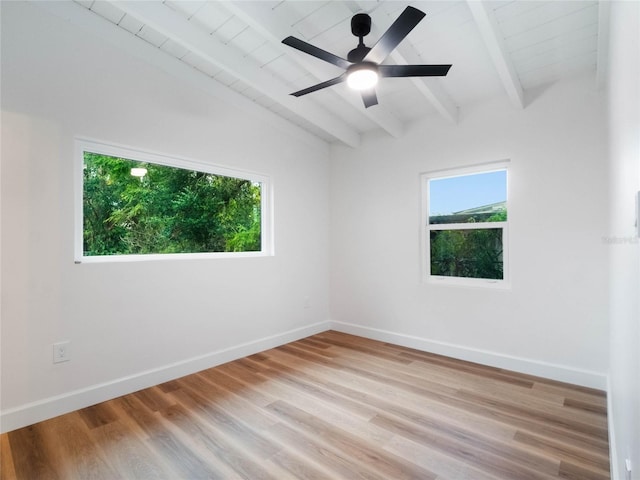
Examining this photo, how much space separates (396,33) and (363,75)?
40 centimetres

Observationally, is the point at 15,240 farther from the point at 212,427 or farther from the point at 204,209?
the point at 212,427

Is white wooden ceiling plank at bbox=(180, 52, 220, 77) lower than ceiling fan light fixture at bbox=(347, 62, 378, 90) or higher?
higher

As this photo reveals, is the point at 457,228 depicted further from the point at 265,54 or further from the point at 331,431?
the point at 265,54

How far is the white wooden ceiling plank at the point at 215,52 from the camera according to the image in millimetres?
2418

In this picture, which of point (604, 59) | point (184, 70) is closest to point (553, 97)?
point (604, 59)

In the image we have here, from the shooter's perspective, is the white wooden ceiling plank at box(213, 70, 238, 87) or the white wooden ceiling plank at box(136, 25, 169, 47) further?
the white wooden ceiling plank at box(213, 70, 238, 87)

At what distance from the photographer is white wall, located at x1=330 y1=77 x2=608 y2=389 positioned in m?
2.76

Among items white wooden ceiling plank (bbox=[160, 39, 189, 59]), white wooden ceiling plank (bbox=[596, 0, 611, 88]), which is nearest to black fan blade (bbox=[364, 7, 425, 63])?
white wooden ceiling plank (bbox=[596, 0, 611, 88])

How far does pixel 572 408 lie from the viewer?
240 cm

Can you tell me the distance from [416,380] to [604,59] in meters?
2.85

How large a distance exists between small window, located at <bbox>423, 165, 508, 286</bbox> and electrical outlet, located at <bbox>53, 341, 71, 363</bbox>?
11.0 feet

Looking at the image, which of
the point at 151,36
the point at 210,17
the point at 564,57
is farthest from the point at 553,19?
the point at 151,36

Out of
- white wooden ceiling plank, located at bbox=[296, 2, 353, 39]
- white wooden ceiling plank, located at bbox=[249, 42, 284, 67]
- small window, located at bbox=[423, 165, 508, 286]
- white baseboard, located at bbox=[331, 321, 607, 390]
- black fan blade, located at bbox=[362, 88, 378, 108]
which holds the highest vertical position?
white wooden ceiling plank, located at bbox=[249, 42, 284, 67]

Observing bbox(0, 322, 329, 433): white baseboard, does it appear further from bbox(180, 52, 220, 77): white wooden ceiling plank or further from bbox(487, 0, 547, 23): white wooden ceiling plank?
bbox(487, 0, 547, 23): white wooden ceiling plank
